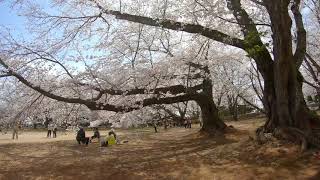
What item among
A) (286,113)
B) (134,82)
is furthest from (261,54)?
(134,82)

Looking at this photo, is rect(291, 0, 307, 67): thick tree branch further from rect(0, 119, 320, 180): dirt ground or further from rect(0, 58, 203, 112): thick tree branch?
rect(0, 58, 203, 112): thick tree branch

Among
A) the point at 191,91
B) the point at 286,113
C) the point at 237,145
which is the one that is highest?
the point at 191,91

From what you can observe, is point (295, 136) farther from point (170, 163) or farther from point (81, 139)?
point (81, 139)

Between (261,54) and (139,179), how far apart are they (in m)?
5.92

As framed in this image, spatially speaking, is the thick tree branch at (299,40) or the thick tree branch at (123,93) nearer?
the thick tree branch at (299,40)

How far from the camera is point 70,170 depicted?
1567 centimetres

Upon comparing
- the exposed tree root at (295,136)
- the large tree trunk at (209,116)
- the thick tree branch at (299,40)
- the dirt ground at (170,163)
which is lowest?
the dirt ground at (170,163)

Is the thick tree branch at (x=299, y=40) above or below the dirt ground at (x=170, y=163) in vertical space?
above

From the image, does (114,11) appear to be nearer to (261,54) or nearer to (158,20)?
(158,20)

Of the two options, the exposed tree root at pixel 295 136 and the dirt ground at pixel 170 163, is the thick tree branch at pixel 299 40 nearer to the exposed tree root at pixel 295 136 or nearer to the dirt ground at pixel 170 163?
the exposed tree root at pixel 295 136

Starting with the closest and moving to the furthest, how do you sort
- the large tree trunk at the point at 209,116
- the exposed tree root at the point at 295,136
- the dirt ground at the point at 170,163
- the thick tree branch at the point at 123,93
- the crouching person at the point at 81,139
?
1. the dirt ground at the point at 170,163
2. the exposed tree root at the point at 295,136
3. the thick tree branch at the point at 123,93
4. the crouching person at the point at 81,139
5. the large tree trunk at the point at 209,116

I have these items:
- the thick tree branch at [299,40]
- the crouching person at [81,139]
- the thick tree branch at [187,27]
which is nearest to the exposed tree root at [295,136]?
the thick tree branch at [299,40]

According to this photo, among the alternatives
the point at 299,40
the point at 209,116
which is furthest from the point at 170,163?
the point at 209,116

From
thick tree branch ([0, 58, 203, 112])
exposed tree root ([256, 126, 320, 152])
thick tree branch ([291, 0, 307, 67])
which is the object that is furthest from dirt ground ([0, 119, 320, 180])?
thick tree branch ([291, 0, 307, 67])
